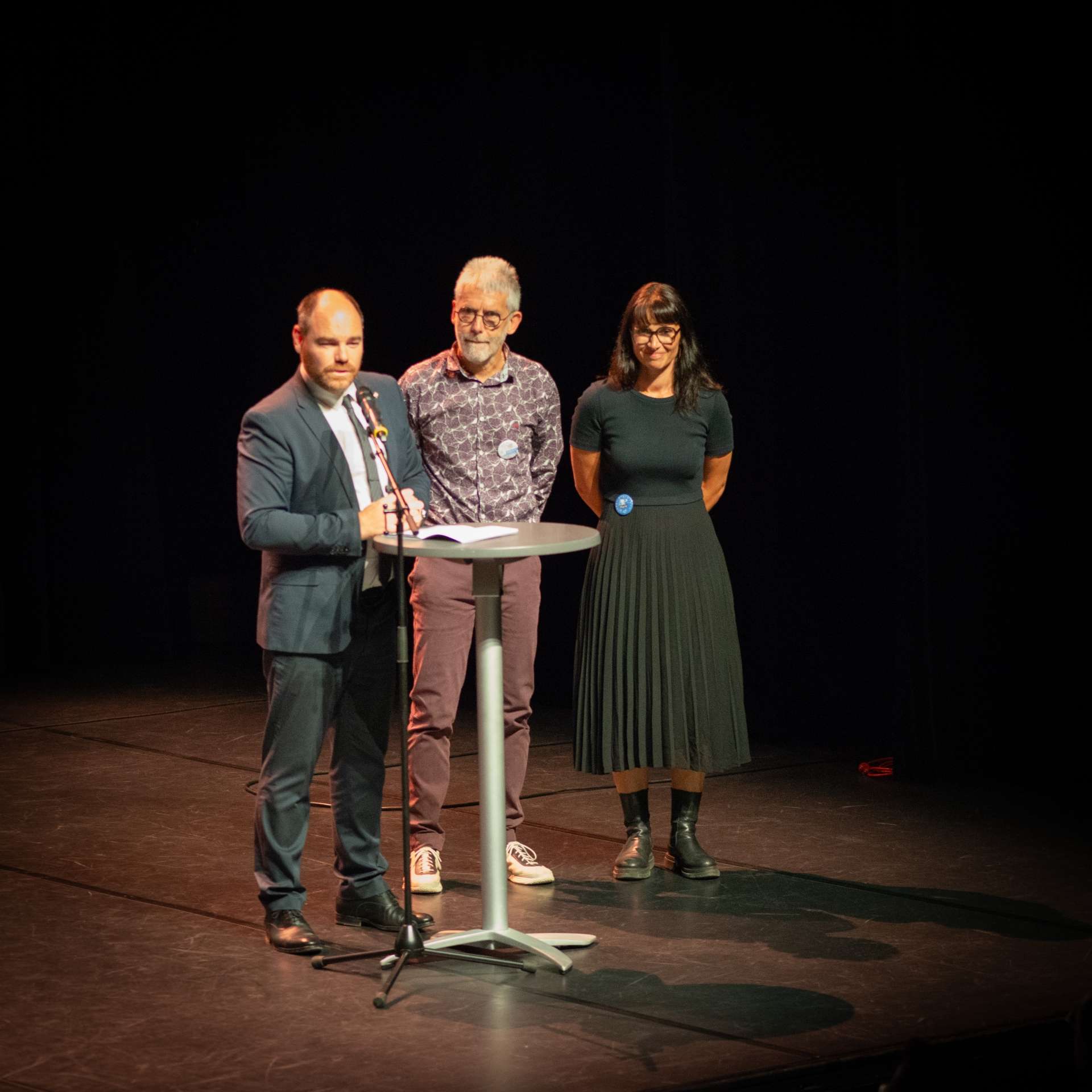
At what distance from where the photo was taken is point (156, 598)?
838 centimetres

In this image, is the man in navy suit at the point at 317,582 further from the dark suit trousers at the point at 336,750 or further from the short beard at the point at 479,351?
the short beard at the point at 479,351

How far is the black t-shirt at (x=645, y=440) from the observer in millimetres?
4387

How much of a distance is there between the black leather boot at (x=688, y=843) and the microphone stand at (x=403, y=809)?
2.66ft

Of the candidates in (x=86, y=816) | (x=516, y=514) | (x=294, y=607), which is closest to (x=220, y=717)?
(x=86, y=816)

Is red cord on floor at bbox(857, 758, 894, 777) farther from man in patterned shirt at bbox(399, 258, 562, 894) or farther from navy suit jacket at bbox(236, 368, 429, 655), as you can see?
navy suit jacket at bbox(236, 368, 429, 655)

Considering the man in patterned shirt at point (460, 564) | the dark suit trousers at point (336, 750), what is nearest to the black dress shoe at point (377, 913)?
the dark suit trousers at point (336, 750)

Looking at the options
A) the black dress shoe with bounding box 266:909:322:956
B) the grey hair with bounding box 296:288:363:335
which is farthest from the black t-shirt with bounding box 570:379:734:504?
the black dress shoe with bounding box 266:909:322:956

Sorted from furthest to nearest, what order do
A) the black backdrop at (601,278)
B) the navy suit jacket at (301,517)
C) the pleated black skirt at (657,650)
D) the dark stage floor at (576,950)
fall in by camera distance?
the black backdrop at (601,278), the pleated black skirt at (657,650), the navy suit jacket at (301,517), the dark stage floor at (576,950)

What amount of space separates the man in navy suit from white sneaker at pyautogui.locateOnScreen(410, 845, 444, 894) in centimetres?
41

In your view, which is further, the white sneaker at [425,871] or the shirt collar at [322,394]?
the white sneaker at [425,871]

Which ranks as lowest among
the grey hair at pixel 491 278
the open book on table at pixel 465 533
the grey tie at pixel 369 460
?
the open book on table at pixel 465 533

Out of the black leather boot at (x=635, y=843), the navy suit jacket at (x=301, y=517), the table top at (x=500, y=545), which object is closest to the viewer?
the table top at (x=500, y=545)

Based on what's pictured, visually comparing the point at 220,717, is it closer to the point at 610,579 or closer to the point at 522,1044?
the point at 610,579

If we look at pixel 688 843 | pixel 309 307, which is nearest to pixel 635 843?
pixel 688 843
